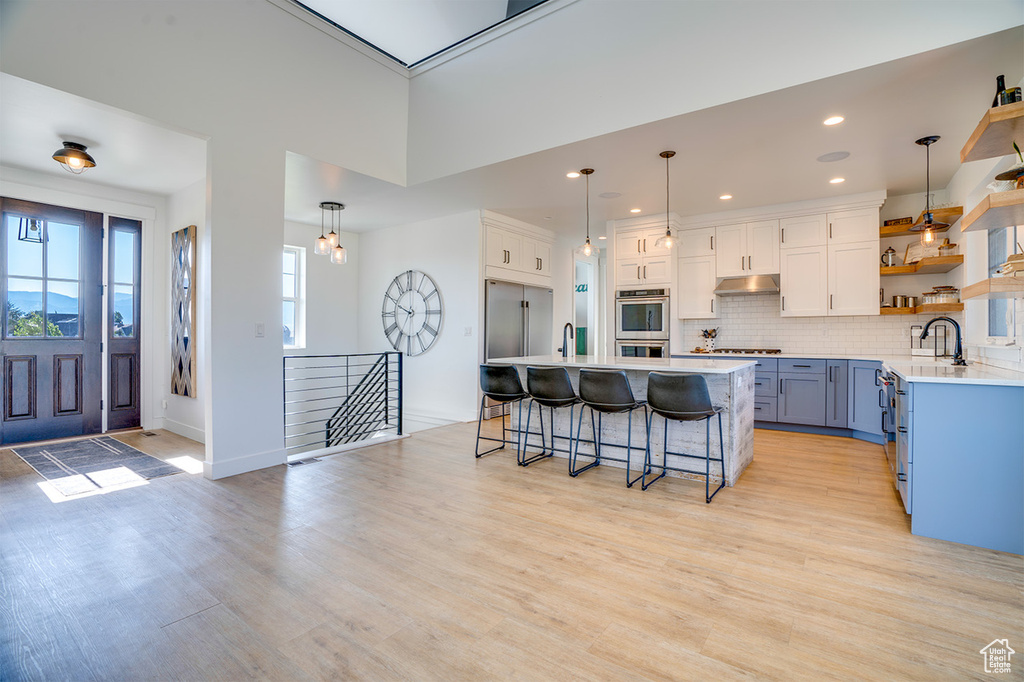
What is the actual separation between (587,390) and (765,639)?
2.10 m

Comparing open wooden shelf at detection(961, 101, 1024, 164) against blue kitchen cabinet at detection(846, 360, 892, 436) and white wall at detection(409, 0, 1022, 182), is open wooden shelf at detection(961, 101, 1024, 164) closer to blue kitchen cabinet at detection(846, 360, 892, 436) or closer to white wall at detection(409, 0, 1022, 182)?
white wall at detection(409, 0, 1022, 182)

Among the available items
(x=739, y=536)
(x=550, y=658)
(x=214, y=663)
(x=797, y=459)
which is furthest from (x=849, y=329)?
(x=214, y=663)

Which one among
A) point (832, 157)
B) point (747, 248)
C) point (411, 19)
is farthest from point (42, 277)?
point (747, 248)

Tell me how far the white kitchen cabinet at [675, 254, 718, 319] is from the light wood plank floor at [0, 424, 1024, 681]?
2927mm

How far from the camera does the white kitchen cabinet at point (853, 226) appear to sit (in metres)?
5.04

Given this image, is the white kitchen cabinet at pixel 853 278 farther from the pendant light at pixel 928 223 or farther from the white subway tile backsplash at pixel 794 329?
the pendant light at pixel 928 223

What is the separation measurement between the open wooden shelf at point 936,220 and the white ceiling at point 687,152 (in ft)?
1.34

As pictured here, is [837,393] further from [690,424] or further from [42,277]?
[42,277]

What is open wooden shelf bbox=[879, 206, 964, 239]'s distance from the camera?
13.8ft

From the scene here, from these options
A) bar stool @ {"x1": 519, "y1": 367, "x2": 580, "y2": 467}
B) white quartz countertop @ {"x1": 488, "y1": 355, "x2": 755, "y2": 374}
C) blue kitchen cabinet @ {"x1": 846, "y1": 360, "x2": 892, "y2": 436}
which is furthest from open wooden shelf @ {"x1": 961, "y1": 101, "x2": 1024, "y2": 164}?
blue kitchen cabinet @ {"x1": 846, "y1": 360, "x2": 892, "y2": 436}

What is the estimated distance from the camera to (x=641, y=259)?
627 centimetres

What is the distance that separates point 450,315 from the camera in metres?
6.24

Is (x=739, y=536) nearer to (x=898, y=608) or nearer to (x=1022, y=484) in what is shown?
(x=898, y=608)

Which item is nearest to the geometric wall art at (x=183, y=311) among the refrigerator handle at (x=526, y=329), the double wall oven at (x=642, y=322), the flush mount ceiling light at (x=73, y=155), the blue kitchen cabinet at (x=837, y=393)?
the flush mount ceiling light at (x=73, y=155)
